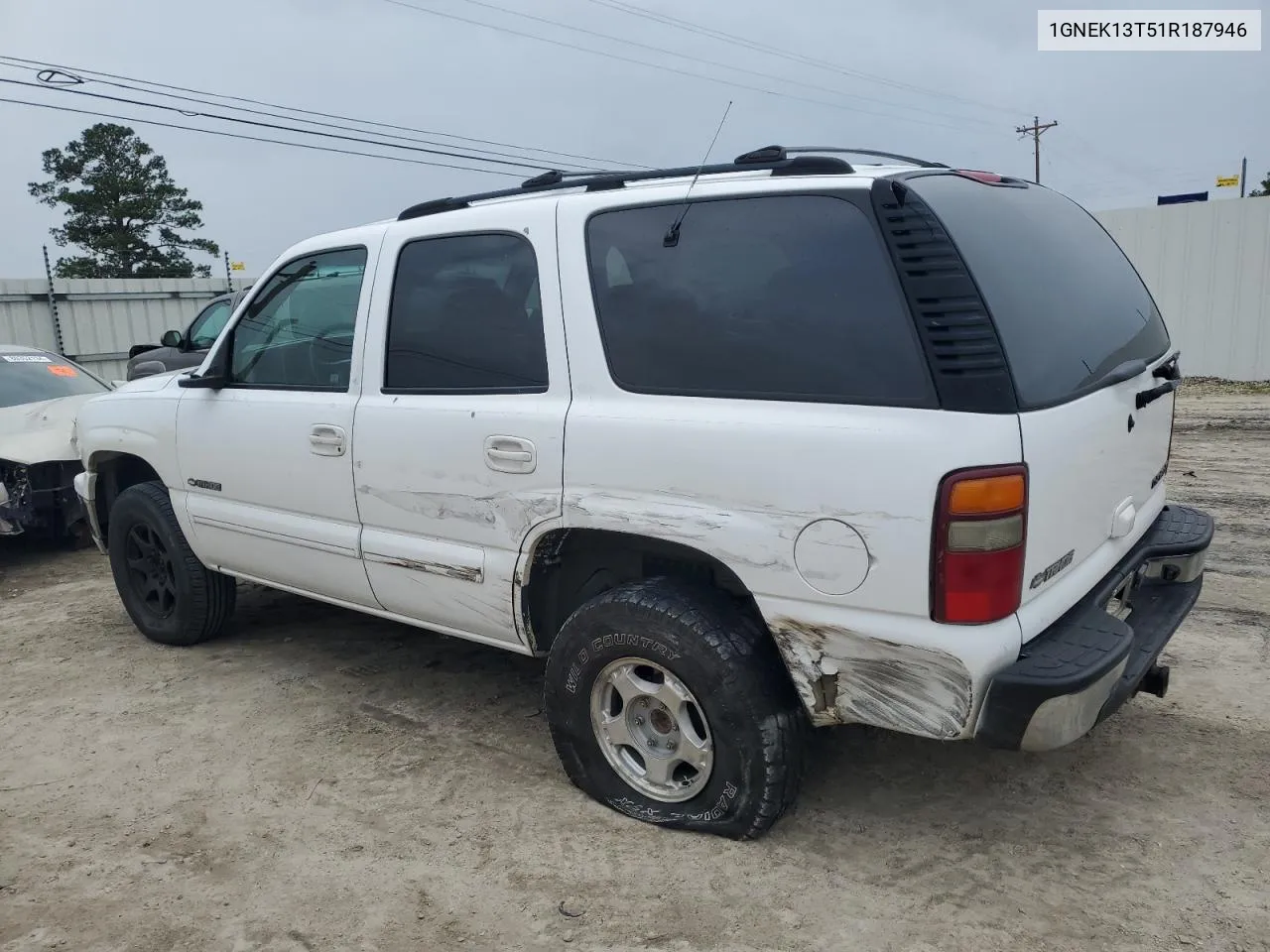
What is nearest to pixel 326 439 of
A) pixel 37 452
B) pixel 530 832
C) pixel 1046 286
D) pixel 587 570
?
pixel 587 570

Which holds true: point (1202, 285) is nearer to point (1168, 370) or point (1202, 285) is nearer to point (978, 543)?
point (1168, 370)

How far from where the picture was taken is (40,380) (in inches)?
297

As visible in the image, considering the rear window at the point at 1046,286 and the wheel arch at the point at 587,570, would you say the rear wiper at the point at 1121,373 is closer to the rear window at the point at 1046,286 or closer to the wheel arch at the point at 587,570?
the rear window at the point at 1046,286

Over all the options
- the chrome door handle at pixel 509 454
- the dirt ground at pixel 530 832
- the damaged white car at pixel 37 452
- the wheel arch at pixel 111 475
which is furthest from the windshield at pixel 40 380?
the chrome door handle at pixel 509 454

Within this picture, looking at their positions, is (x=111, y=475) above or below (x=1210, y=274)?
below

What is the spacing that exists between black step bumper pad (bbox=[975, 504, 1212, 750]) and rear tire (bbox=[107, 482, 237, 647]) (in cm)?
374

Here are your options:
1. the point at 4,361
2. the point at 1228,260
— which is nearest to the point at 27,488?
the point at 4,361

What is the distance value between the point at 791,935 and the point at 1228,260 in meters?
13.4

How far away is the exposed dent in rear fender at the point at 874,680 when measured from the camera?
2.42 meters

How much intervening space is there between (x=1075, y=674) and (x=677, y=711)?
111 centimetres

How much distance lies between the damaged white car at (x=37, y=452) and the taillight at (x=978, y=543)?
6308 mm

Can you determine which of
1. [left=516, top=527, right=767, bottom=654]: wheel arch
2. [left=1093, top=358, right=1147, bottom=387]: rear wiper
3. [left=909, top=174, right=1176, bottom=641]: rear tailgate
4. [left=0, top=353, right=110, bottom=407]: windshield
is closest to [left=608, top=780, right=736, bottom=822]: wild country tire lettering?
[left=516, top=527, right=767, bottom=654]: wheel arch

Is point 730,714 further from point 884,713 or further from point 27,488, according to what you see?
point 27,488

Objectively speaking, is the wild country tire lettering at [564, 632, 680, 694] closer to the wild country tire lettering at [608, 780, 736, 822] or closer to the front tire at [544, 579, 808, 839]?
the front tire at [544, 579, 808, 839]
